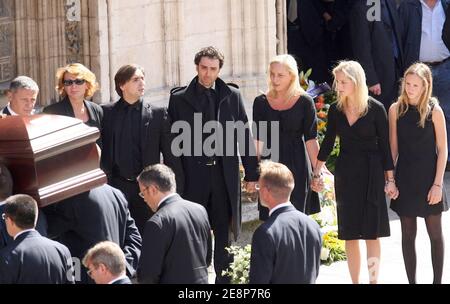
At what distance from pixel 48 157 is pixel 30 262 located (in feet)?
3.26

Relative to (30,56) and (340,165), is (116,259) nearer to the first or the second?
(340,165)

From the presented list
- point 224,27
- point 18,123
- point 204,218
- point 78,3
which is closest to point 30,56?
point 78,3

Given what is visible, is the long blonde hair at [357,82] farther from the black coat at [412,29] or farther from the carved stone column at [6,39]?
the black coat at [412,29]

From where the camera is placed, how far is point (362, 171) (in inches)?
352

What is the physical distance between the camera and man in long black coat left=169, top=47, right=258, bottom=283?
354 inches

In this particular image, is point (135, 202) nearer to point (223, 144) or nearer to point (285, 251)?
point (223, 144)

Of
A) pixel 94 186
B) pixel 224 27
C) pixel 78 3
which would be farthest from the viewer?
pixel 224 27

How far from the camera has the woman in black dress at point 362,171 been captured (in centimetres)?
888

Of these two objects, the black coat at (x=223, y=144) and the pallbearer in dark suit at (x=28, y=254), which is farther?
the black coat at (x=223, y=144)

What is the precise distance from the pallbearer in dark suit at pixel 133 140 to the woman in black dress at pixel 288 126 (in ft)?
2.17

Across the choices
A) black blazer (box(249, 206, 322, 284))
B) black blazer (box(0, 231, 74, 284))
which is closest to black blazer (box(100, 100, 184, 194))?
black blazer (box(249, 206, 322, 284))

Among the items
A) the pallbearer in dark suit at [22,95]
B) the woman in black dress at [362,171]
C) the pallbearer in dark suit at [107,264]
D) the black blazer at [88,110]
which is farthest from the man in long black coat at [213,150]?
the pallbearer in dark suit at [107,264]

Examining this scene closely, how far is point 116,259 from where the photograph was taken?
258 inches
